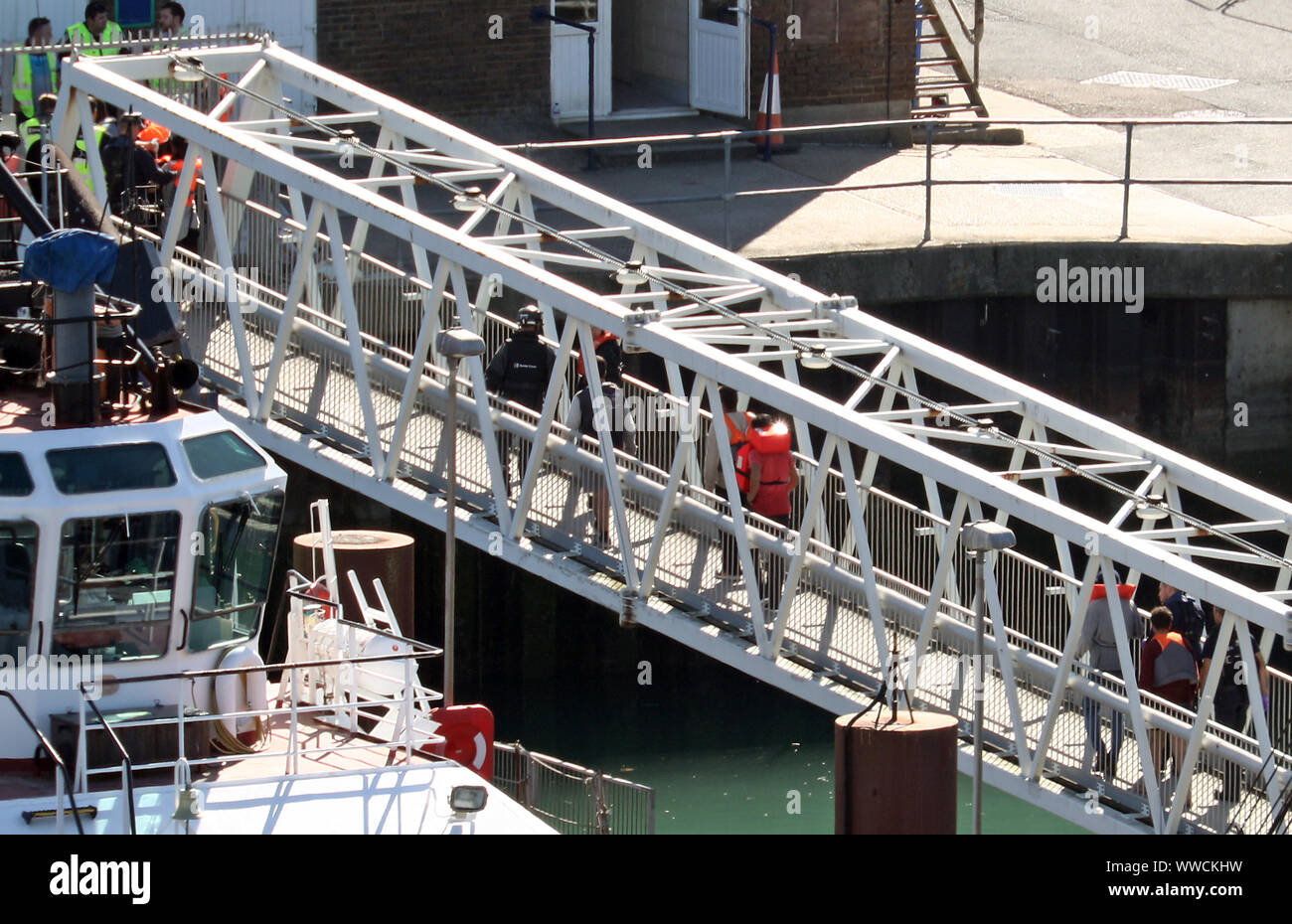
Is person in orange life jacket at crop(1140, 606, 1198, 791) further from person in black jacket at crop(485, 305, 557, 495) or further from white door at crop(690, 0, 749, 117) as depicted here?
white door at crop(690, 0, 749, 117)

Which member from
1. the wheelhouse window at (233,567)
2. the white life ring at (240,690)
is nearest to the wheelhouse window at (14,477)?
the wheelhouse window at (233,567)

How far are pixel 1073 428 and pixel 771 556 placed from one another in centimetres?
294

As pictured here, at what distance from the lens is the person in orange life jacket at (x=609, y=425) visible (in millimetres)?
20234

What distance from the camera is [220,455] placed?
1595 cm

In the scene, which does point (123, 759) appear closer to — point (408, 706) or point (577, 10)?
point (408, 706)

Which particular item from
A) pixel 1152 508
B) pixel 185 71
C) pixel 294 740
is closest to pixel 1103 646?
pixel 1152 508

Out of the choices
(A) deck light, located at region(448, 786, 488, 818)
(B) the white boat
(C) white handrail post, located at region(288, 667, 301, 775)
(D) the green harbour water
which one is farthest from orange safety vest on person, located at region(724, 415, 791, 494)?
(A) deck light, located at region(448, 786, 488, 818)

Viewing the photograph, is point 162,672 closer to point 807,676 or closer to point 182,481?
point 182,481

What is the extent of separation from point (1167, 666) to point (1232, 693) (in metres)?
0.90

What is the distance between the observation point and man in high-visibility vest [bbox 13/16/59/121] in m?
25.7

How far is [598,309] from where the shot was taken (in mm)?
19391
